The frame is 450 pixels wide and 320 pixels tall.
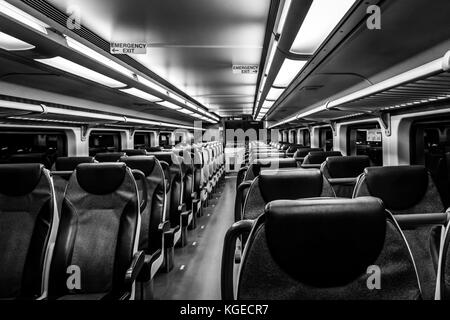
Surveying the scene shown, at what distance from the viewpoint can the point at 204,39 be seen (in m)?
3.23

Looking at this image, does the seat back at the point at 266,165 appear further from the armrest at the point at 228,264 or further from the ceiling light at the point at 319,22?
the armrest at the point at 228,264

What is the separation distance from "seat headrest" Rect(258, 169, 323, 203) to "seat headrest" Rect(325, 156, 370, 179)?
1.39 metres

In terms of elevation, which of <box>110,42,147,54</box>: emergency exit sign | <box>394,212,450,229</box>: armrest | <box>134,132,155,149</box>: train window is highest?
<box>110,42,147,54</box>: emergency exit sign

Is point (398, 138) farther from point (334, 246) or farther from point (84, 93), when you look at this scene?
point (84, 93)

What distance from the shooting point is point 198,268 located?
3.85 m

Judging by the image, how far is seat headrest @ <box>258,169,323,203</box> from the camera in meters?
2.27

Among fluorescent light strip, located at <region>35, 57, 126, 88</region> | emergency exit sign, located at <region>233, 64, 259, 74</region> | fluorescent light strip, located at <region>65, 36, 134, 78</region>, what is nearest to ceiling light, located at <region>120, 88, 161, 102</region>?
fluorescent light strip, located at <region>35, 57, 126, 88</region>

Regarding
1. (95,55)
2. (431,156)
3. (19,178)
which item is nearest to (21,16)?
(95,55)

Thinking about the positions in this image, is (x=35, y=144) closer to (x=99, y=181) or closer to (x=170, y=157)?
(x=170, y=157)

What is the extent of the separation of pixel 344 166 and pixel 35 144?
244 inches

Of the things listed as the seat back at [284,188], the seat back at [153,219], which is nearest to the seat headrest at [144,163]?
the seat back at [153,219]

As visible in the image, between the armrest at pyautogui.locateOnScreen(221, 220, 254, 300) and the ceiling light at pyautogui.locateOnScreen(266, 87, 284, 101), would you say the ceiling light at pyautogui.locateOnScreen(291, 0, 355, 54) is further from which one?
the ceiling light at pyautogui.locateOnScreen(266, 87, 284, 101)
